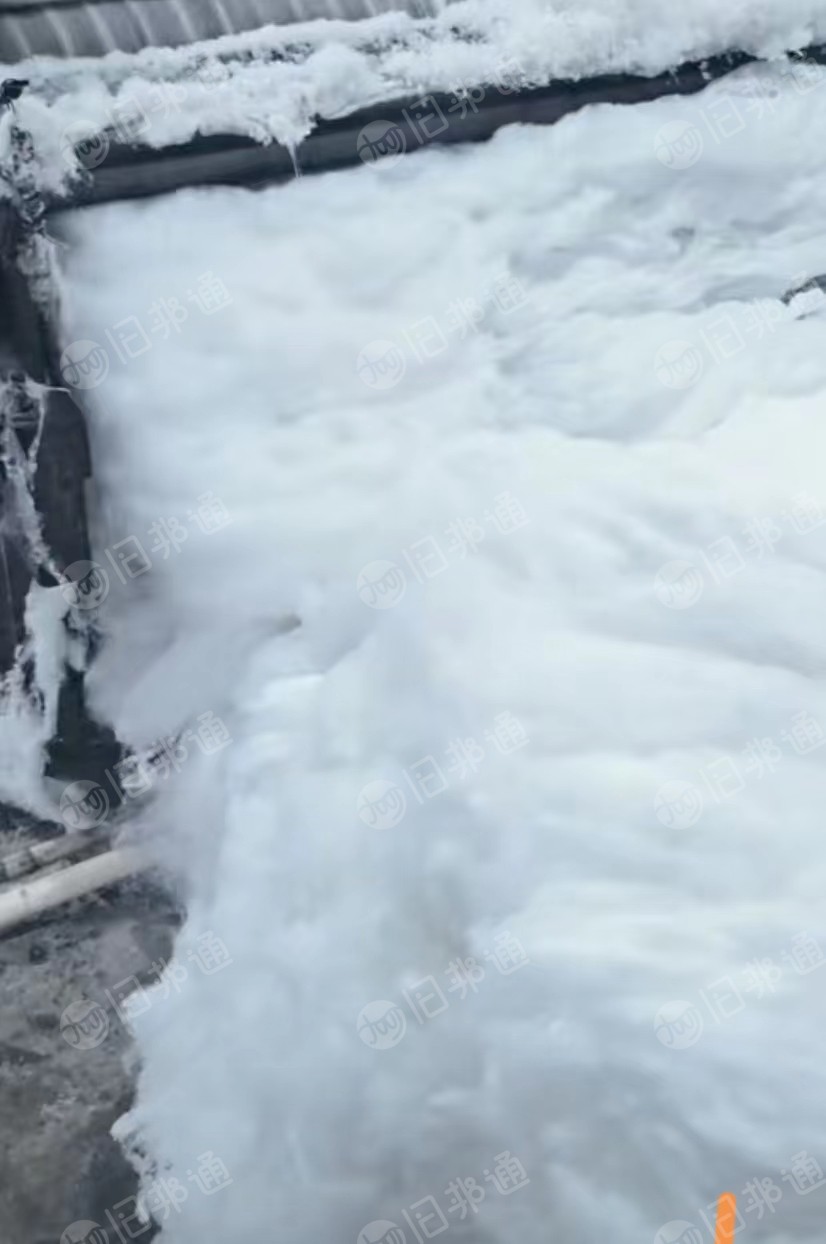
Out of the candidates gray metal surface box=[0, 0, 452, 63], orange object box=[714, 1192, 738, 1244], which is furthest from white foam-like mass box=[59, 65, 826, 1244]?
gray metal surface box=[0, 0, 452, 63]

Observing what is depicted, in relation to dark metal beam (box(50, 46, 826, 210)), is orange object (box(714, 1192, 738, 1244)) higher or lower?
lower

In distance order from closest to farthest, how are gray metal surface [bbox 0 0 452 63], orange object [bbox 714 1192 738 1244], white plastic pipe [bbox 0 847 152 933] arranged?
1. orange object [bbox 714 1192 738 1244]
2. gray metal surface [bbox 0 0 452 63]
3. white plastic pipe [bbox 0 847 152 933]

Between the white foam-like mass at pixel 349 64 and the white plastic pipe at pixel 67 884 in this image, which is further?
the white plastic pipe at pixel 67 884

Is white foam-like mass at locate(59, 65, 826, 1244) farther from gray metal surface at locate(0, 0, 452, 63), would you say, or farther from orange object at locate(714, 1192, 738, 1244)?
gray metal surface at locate(0, 0, 452, 63)

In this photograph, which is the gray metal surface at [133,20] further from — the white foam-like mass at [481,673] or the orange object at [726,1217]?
the orange object at [726,1217]

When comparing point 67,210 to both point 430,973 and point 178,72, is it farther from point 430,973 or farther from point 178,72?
point 430,973

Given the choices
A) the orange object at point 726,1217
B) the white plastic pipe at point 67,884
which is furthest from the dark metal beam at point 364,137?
the orange object at point 726,1217

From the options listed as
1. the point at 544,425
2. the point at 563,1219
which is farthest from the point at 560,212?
the point at 563,1219

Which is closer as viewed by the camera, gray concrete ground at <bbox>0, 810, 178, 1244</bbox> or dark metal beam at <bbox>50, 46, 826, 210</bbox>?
dark metal beam at <bbox>50, 46, 826, 210</bbox>
